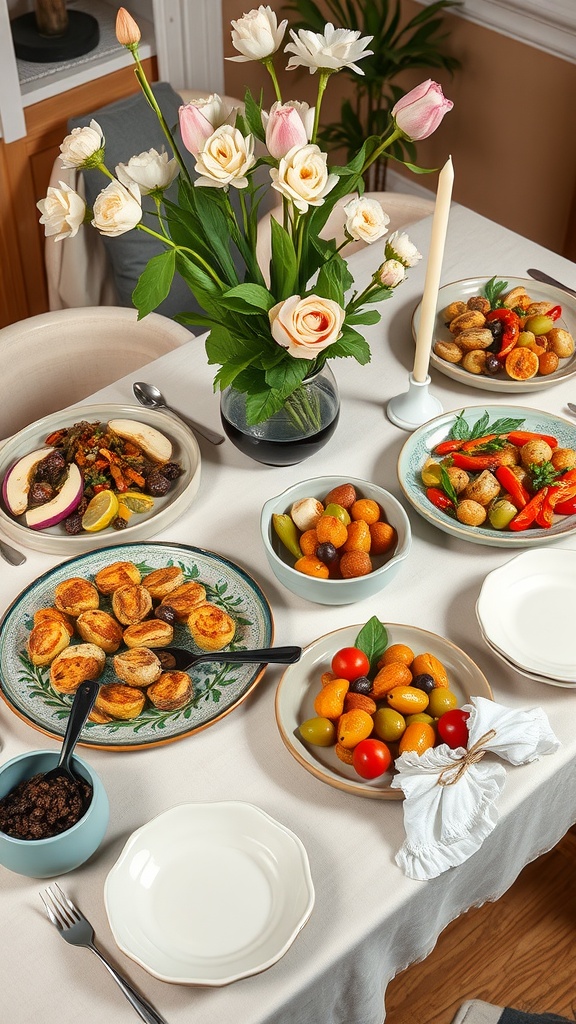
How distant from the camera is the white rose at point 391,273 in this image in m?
1.22

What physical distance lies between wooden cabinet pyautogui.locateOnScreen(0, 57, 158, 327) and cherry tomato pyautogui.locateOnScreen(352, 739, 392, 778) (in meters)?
2.10

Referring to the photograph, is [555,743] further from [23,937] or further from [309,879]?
[23,937]

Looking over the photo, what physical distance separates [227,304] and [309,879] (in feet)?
2.31

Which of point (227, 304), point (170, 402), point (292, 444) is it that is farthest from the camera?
point (170, 402)

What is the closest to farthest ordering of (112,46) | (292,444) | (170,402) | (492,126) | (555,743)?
(555,743), (292,444), (170,402), (112,46), (492,126)

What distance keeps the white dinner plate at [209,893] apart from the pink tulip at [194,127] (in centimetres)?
76

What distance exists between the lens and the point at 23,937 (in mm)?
974

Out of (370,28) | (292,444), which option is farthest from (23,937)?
(370,28)

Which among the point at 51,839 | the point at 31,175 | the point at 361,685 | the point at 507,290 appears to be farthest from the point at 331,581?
the point at 31,175

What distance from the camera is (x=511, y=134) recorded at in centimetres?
291

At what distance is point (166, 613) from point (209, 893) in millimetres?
363

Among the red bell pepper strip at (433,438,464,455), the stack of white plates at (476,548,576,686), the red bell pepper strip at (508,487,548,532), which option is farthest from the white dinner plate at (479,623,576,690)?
the red bell pepper strip at (433,438,464,455)

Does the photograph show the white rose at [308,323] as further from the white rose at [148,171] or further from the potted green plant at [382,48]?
the potted green plant at [382,48]

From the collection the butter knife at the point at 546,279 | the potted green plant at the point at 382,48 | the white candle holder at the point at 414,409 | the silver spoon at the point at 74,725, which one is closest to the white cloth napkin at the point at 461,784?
the silver spoon at the point at 74,725
